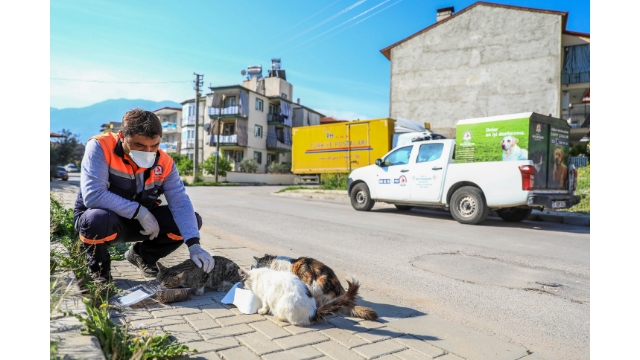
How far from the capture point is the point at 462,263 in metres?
5.25

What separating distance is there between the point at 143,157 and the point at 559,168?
29.6 feet

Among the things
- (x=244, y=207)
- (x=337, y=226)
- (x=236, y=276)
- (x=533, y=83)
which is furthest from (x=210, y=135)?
(x=236, y=276)

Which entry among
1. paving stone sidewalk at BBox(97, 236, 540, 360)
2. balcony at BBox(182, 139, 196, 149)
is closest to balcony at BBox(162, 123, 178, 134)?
balcony at BBox(182, 139, 196, 149)

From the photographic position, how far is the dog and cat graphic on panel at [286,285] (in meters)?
2.88

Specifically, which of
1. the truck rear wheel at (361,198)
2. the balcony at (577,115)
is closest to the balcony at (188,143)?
the balcony at (577,115)

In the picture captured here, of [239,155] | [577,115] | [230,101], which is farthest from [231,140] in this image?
[577,115]

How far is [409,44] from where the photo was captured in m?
28.1

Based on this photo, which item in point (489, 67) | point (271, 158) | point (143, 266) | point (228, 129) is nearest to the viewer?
point (143, 266)

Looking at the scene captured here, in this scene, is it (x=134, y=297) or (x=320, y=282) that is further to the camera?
(x=320, y=282)

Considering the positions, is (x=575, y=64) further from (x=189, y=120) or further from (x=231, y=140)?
(x=189, y=120)

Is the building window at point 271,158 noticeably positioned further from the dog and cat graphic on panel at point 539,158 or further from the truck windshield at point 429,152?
the dog and cat graphic on panel at point 539,158

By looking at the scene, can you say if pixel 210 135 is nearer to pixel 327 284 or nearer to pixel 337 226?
pixel 337 226

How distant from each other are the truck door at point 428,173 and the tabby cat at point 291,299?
7087 mm
